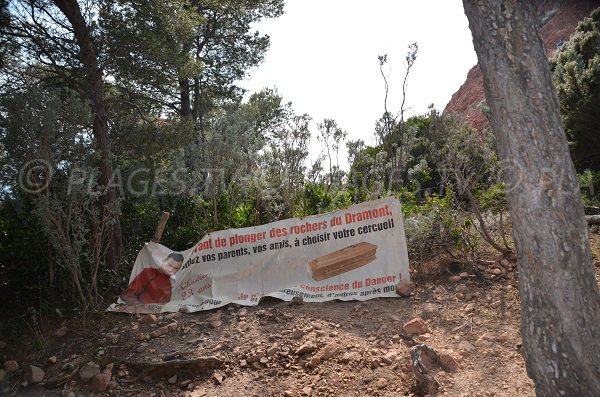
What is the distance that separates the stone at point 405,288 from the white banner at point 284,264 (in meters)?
0.08

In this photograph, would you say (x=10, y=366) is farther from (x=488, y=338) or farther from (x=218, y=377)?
(x=488, y=338)

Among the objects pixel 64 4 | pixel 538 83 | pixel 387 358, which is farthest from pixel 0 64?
pixel 538 83

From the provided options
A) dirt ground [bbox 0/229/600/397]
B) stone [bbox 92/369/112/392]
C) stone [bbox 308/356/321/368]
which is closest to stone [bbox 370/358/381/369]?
dirt ground [bbox 0/229/600/397]

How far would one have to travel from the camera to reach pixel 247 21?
14906mm

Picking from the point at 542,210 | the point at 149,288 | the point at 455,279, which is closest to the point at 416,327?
the point at 455,279

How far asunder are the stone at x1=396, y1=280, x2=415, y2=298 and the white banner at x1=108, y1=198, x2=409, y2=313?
0.28 feet

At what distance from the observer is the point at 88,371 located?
5695 mm

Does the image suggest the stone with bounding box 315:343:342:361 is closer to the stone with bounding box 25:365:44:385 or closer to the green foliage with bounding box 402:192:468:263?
the green foliage with bounding box 402:192:468:263

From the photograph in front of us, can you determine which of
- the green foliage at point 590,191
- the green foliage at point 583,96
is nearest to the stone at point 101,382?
the green foliage at point 590,191

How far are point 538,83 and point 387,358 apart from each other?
2936 mm

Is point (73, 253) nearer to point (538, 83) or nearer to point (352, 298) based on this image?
point (352, 298)

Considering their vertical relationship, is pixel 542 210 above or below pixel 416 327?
above

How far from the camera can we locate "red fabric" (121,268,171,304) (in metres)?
7.51

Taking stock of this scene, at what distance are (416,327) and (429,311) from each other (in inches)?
18.4
